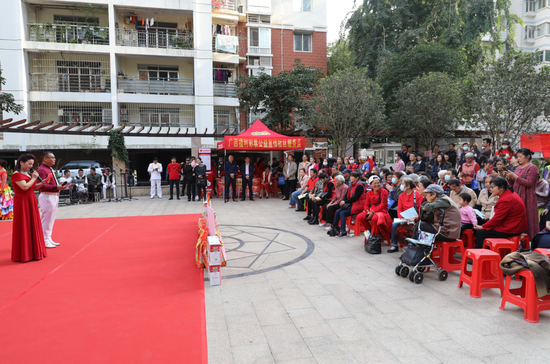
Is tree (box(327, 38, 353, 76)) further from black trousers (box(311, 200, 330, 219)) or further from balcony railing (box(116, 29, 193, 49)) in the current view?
black trousers (box(311, 200, 330, 219))

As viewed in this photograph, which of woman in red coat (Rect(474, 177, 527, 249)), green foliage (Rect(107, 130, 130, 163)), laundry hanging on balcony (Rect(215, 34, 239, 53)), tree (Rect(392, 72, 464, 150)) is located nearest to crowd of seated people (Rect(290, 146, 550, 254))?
woman in red coat (Rect(474, 177, 527, 249))

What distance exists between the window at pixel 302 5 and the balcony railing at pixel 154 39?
737cm

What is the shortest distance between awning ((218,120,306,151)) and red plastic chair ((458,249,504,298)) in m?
9.06

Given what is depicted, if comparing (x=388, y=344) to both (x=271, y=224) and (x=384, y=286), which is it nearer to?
(x=384, y=286)

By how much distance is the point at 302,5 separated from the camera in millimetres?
23219

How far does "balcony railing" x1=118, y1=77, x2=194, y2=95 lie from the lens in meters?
20.0

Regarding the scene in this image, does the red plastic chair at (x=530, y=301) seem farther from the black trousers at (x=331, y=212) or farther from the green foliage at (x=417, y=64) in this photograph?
the green foliage at (x=417, y=64)

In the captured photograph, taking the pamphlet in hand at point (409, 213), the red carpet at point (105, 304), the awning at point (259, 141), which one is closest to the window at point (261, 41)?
the awning at point (259, 141)

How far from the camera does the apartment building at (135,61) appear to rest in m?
18.8

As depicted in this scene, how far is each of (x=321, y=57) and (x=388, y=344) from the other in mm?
22876

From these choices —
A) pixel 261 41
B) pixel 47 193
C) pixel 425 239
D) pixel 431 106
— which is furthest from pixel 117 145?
pixel 425 239

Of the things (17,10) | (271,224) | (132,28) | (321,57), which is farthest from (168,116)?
(271,224)

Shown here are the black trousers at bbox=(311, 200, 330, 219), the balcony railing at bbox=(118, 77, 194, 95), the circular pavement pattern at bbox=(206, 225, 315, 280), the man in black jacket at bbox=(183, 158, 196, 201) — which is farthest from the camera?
the balcony railing at bbox=(118, 77, 194, 95)

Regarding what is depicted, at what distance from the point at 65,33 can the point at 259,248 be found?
64.1 ft
